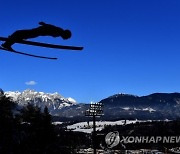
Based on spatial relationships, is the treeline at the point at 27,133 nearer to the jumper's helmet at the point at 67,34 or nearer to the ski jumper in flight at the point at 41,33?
the ski jumper in flight at the point at 41,33

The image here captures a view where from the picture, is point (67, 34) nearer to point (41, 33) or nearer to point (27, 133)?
point (41, 33)

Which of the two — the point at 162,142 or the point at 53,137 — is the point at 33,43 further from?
the point at 162,142

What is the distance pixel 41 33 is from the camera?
9047 mm

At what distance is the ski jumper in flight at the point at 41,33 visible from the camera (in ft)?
29.5

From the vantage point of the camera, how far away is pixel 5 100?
69000mm

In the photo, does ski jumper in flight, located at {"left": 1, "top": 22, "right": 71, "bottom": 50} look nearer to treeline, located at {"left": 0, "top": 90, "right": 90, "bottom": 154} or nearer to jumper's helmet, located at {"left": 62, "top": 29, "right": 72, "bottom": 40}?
jumper's helmet, located at {"left": 62, "top": 29, "right": 72, "bottom": 40}

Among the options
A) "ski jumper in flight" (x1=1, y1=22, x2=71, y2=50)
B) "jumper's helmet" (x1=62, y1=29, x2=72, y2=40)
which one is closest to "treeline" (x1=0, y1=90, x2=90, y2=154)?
"ski jumper in flight" (x1=1, y1=22, x2=71, y2=50)

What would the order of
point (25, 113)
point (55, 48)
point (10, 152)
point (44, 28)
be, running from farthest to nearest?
point (25, 113) < point (10, 152) < point (55, 48) < point (44, 28)

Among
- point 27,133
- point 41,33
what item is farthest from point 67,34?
point 27,133

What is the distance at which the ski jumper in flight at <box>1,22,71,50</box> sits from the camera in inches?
354

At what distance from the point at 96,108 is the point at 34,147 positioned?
1344 centimetres

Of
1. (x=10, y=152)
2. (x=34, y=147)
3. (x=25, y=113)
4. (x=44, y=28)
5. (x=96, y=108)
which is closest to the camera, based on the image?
(x=44, y=28)

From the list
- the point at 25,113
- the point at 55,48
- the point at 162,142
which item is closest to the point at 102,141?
the point at 162,142

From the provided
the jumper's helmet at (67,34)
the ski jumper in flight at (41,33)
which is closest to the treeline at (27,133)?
the ski jumper in flight at (41,33)
